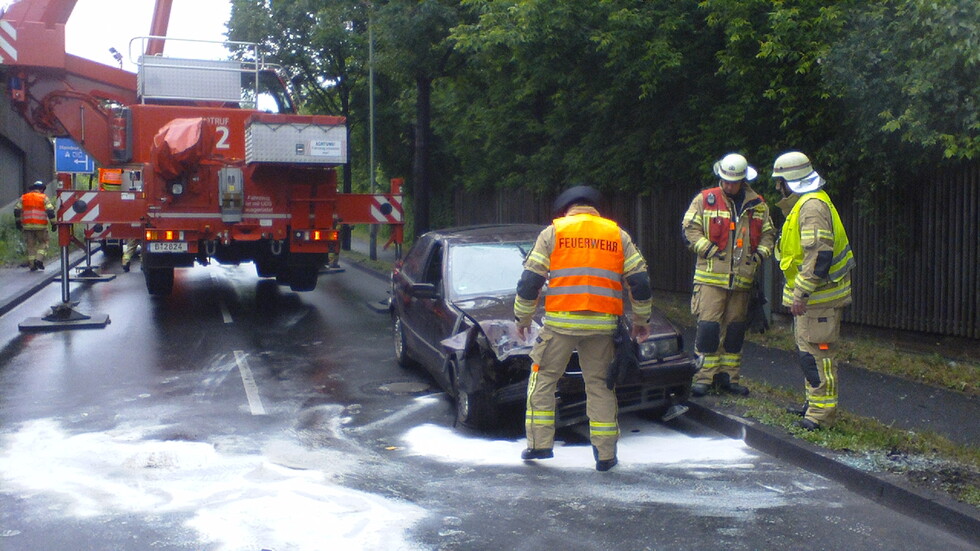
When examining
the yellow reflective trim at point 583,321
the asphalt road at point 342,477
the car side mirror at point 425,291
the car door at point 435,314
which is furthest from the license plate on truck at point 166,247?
the yellow reflective trim at point 583,321

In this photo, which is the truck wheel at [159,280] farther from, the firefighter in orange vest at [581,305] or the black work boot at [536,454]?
the firefighter in orange vest at [581,305]

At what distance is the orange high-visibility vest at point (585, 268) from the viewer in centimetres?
610

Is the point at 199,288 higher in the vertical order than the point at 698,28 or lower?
lower

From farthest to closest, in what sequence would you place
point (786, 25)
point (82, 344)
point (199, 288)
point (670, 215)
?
point (199, 288), point (670, 215), point (82, 344), point (786, 25)

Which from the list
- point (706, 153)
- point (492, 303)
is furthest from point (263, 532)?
point (706, 153)

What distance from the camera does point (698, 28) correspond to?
12.0 m

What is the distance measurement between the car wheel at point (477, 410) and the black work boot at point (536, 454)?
0.62 m

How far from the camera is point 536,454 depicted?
6410mm

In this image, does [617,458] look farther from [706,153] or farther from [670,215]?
[670,215]

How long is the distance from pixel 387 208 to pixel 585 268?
9203 mm

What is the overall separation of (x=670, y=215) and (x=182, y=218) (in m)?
6.96

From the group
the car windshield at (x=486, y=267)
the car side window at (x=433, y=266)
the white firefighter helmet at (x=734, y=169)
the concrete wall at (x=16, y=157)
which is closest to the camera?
the white firefighter helmet at (x=734, y=169)

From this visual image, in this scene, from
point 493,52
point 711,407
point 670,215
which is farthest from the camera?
point 670,215

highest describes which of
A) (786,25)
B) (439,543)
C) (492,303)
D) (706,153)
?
(786,25)
